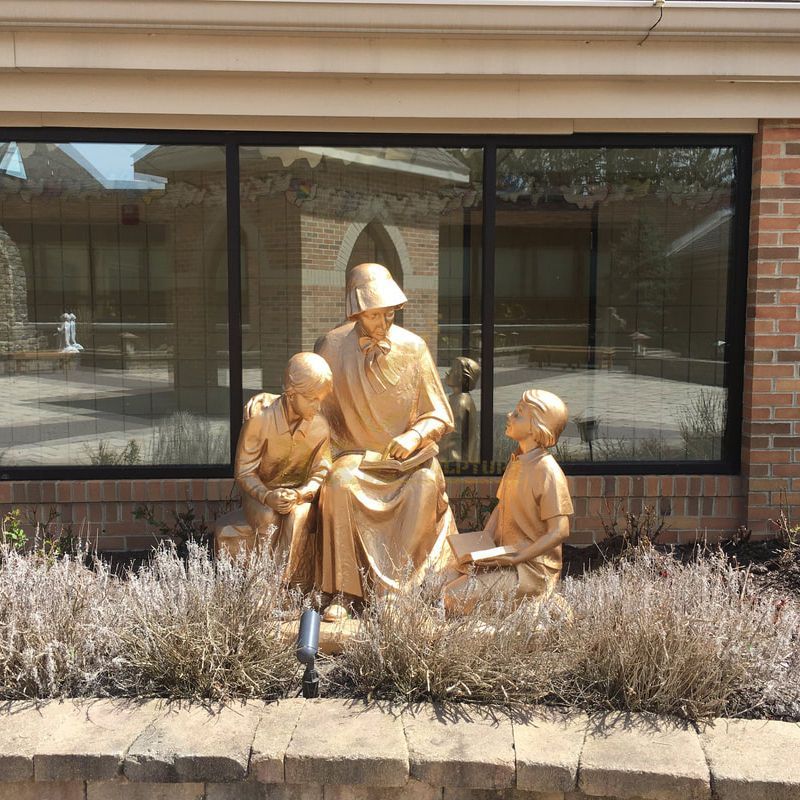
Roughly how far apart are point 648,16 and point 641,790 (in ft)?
13.0

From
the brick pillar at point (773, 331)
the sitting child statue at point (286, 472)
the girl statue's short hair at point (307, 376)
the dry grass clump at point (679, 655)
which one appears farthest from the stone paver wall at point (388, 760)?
the brick pillar at point (773, 331)

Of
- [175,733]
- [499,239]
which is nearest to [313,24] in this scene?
[499,239]

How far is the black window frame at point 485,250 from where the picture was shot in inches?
197

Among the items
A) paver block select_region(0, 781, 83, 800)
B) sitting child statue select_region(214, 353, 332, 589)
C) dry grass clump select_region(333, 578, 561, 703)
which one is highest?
sitting child statue select_region(214, 353, 332, 589)

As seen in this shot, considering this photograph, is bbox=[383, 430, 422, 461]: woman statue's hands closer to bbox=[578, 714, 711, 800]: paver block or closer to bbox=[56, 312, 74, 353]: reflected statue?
bbox=[578, 714, 711, 800]: paver block

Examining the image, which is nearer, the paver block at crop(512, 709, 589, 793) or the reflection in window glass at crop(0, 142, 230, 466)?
the paver block at crop(512, 709, 589, 793)

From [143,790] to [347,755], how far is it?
2.27 ft

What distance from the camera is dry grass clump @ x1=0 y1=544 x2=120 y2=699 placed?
2.92 meters

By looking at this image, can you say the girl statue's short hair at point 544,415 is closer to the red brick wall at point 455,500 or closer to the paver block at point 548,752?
the paver block at point 548,752

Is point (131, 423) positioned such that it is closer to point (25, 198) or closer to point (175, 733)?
point (25, 198)

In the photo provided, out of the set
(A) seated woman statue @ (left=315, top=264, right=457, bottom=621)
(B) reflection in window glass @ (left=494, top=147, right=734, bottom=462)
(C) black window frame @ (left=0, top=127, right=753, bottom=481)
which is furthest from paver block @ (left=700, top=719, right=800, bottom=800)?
(B) reflection in window glass @ (left=494, top=147, right=734, bottom=462)

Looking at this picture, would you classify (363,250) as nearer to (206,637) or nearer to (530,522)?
(530,522)

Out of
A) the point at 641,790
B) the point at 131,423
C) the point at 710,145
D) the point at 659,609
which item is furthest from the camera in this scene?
the point at 131,423

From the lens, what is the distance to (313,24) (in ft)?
14.5
